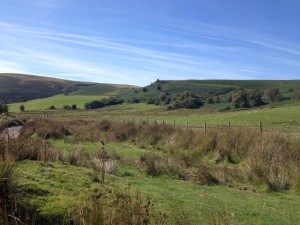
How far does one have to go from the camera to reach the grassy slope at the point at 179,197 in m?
6.67

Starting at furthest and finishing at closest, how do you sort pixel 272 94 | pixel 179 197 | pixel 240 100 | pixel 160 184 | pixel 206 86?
pixel 206 86 → pixel 272 94 → pixel 240 100 → pixel 160 184 → pixel 179 197

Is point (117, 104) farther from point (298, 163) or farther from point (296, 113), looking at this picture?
point (298, 163)

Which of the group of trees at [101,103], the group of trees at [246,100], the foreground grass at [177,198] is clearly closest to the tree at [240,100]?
the group of trees at [246,100]

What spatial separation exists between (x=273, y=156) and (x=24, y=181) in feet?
27.8

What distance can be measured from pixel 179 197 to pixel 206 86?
126m

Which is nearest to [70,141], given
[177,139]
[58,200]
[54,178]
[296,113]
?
[177,139]

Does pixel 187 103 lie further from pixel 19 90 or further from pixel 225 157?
pixel 19 90

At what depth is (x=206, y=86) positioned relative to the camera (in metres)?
133

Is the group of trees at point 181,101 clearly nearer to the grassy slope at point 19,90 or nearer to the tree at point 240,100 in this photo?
the tree at point 240,100

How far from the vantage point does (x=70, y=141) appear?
24.0 meters

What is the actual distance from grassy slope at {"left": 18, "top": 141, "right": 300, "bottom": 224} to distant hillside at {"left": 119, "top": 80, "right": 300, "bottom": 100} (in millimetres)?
104810

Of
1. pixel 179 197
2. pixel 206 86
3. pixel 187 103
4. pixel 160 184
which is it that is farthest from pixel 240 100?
pixel 179 197

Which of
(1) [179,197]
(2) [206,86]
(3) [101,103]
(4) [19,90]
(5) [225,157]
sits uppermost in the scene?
(2) [206,86]

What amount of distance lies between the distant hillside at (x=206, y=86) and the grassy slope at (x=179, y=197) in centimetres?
10481
